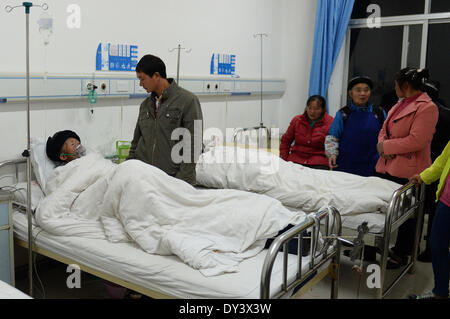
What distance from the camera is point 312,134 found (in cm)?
387

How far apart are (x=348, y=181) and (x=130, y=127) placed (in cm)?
177

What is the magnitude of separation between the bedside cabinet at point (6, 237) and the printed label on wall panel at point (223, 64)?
244 cm

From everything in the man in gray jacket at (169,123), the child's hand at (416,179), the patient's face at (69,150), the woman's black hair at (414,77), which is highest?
the woman's black hair at (414,77)

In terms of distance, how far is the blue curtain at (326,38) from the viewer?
16.2 feet

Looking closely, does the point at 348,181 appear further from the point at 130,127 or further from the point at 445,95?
the point at 445,95

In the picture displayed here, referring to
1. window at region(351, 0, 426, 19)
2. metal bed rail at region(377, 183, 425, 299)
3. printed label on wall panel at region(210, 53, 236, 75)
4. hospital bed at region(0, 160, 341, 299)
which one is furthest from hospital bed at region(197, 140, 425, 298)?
window at region(351, 0, 426, 19)

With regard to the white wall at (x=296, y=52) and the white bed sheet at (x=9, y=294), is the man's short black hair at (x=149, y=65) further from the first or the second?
the white wall at (x=296, y=52)

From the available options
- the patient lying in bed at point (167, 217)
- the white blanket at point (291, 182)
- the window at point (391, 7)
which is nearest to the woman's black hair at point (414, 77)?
the white blanket at point (291, 182)

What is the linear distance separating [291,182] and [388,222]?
834mm

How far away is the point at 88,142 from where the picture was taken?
129 inches

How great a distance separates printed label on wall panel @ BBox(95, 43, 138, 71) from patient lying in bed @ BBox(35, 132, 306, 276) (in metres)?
1.17

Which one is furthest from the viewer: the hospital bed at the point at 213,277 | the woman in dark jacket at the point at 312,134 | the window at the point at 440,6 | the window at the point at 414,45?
the window at the point at 414,45

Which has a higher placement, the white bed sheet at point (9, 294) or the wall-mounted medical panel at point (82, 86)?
the wall-mounted medical panel at point (82, 86)
